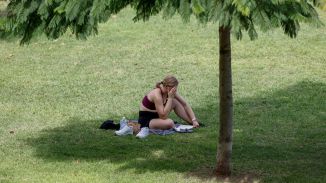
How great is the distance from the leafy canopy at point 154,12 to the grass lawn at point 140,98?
407 millimetres

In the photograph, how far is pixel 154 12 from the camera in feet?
27.1

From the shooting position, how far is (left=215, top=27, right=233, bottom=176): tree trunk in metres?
9.21

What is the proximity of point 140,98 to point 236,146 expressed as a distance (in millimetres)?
3610

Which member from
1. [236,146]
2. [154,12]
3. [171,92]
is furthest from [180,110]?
[154,12]

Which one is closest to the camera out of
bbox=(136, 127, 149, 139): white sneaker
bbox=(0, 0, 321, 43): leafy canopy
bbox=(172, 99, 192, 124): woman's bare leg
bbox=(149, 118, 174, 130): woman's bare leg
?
bbox=(0, 0, 321, 43): leafy canopy

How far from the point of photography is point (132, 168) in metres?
10.1

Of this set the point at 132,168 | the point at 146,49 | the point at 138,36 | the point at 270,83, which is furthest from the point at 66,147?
the point at 138,36

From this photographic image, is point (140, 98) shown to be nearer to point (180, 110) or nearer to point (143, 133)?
point (180, 110)

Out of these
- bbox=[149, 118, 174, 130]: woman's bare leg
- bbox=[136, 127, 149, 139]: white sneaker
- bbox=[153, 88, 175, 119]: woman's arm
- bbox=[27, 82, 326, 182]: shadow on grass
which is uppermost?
bbox=[153, 88, 175, 119]: woman's arm

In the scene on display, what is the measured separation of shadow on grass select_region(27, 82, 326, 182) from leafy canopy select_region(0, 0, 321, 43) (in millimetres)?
2277

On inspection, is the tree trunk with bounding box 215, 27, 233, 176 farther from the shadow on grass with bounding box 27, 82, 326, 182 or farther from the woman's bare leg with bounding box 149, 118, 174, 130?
the woman's bare leg with bounding box 149, 118, 174, 130

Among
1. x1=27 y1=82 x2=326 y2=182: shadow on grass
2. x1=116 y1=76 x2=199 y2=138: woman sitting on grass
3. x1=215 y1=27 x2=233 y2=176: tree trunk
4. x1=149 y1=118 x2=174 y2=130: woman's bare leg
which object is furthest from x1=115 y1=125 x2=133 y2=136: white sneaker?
x1=215 y1=27 x2=233 y2=176: tree trunk

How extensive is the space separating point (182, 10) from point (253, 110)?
6554mm

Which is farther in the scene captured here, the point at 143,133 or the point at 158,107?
the point at 158,107
